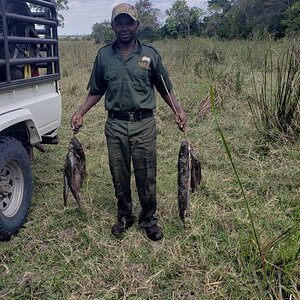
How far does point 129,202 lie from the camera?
335 cm

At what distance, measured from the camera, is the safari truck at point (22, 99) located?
2.99 metres

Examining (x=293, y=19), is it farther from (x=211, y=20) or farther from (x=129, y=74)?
(x=129, y=74)

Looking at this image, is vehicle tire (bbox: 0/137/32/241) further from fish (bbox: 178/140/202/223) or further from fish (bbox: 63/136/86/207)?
fish (bbox: 178/140/202/223)

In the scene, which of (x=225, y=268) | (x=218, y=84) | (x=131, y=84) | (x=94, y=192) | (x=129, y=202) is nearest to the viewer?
(x=225, y=268)

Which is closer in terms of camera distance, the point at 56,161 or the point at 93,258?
the point at 93,258

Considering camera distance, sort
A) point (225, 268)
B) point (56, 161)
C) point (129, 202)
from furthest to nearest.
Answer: point (56, 161) < point (129, 202) < point (225, 268)

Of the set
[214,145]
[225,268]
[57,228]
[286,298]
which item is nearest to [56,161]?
[57,228]

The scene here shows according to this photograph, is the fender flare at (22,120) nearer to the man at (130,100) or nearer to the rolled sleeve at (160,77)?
the man at (130,100)

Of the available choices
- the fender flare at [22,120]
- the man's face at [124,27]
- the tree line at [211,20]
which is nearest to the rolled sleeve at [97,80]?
the man's face at [124,27]

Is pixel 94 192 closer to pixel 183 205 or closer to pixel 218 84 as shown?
pixel 183 205

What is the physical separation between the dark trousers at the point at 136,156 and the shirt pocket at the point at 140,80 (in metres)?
0.26

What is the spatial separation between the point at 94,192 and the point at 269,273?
82.8 inches

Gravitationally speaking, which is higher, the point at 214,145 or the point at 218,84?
the point at 218,84

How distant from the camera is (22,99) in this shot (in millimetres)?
3246
